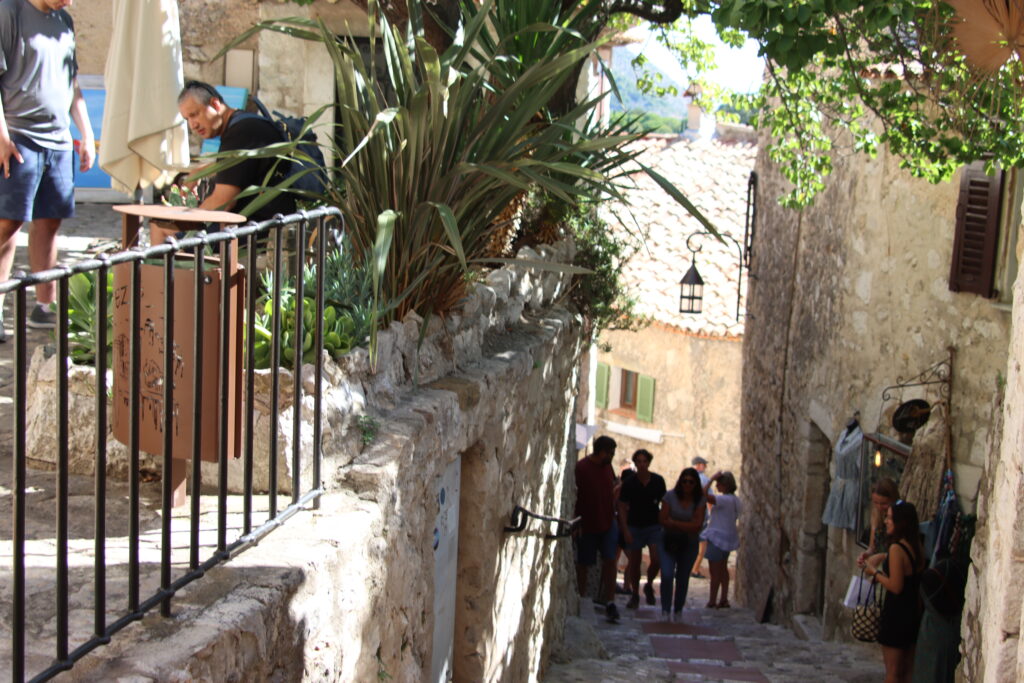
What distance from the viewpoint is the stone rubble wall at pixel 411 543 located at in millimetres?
2543

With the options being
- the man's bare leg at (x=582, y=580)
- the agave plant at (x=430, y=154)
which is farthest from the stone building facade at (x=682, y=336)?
the agave plant at (x=430, y=154)

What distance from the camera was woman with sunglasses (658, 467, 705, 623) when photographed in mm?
9695

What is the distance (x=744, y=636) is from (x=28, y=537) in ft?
28.1

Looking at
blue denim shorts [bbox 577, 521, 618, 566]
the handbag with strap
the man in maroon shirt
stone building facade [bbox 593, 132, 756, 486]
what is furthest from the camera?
stone building facade [bbox 593, 132, 756, 486]

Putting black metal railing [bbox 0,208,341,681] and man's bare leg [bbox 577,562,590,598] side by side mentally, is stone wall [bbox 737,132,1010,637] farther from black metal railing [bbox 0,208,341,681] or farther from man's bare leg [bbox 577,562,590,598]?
black metal railing [bbox 0,208,341,681]

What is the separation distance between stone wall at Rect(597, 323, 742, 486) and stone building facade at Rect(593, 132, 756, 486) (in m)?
0.02

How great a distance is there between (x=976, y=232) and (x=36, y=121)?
5.89m

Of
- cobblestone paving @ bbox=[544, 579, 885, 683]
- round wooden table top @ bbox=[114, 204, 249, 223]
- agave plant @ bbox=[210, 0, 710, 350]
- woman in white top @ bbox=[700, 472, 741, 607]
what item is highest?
agave plant @ bbox=[210, 0, 710, 350]

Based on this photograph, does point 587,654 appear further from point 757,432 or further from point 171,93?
point 757,432

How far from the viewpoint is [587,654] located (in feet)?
25.9

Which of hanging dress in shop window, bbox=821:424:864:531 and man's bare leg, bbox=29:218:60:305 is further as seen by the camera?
hanging dress in shop window, bbox=821:424:864:531

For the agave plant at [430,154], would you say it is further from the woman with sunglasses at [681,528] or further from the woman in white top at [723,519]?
the woman in white top at [723,519]

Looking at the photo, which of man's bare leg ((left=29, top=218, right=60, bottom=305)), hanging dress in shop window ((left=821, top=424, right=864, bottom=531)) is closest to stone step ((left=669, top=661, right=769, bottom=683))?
hanging dress in shop window ((left=821, top=424, right=864, bottom=531))

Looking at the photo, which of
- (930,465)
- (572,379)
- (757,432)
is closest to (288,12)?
(572,379)
